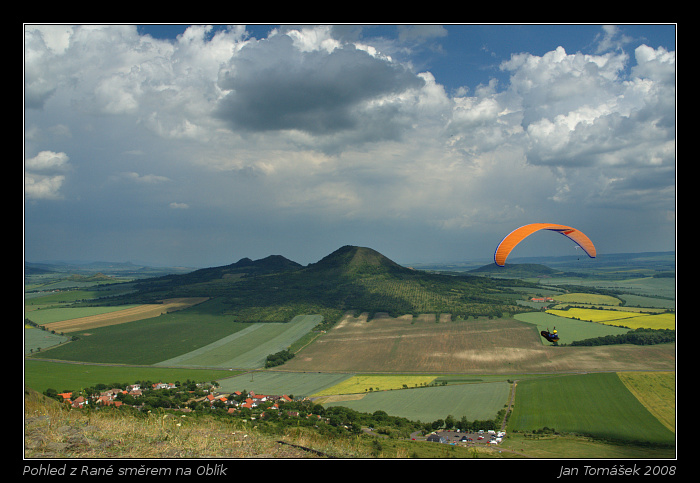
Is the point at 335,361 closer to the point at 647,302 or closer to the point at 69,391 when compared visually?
the point at 69,391

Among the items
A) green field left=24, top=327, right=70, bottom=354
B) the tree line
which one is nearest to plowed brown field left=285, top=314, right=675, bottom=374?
the tree line

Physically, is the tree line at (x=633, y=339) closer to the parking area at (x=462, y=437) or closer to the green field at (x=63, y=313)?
the parking area at (x=462, y=437)

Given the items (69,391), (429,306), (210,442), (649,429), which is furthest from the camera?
(429,306)

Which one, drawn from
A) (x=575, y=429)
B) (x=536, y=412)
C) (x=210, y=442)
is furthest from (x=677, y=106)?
(x=536, y=412)

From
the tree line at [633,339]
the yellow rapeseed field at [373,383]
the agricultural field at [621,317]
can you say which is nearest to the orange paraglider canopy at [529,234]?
the yellow rapeseed field at [373,383]

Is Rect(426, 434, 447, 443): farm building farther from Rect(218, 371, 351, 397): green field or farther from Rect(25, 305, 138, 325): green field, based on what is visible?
Rect(25, 305, 138, 325): green field

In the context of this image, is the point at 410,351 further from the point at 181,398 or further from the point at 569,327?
the point at 569,327
